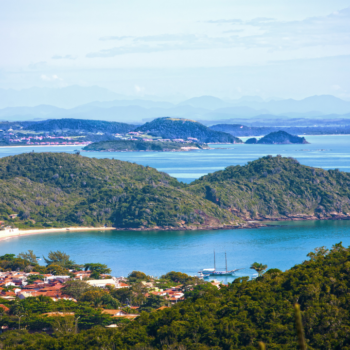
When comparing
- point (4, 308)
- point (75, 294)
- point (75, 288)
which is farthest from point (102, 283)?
point (4, 308)

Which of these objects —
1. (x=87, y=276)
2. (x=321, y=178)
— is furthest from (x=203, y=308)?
(x=321, y=178)

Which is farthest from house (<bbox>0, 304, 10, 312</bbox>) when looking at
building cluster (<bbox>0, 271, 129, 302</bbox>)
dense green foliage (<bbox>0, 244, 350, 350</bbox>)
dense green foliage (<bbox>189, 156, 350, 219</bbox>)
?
dense green foliage (<bbox>189, 156, 350, 219</bbox>)

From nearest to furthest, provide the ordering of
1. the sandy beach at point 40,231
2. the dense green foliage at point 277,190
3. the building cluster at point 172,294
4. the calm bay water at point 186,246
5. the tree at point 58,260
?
the building cluster at point 172,294
the tree at point 58,260
the calm bay water at point 186,246
the sandy beach at point 40,231
the dense green foliage at point 277,190

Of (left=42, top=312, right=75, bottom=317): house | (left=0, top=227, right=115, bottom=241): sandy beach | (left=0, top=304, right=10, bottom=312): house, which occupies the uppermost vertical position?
(left=0, top=304, right=10, bottom=312): house

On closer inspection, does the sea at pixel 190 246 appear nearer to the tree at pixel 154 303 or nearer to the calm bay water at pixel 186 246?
the calm bay water at pixel 186 246

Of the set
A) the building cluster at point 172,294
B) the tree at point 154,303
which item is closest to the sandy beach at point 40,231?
the building cluster at point 172,294

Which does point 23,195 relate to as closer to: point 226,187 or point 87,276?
point 226,187

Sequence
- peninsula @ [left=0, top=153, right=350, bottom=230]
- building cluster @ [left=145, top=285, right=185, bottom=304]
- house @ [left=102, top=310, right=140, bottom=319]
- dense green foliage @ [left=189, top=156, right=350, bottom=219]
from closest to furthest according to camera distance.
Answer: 1. house @ [left=102, top=310, right=140, bottom=319]
2. building cluster @ [left=145, top=285, right=185, bottom=304]
3. peninsula @ [left=0, top=153, right=350, bottom=230]
4. dense green foliage @ [left=189, top=156, right=350, bottom=219]

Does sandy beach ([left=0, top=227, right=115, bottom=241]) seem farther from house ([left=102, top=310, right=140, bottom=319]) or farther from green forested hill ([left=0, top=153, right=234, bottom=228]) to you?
house ([left=102, top=310, right=140, bottom=319])
